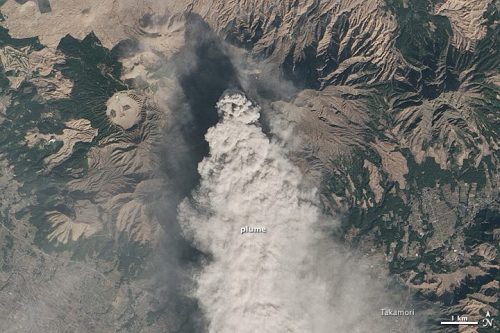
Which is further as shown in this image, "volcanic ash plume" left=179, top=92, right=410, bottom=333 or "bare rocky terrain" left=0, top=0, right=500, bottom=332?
"bare rocky terrain" left=0, top=0, right=500, bottom=332

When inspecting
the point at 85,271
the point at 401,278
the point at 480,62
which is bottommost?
the point at 85,271

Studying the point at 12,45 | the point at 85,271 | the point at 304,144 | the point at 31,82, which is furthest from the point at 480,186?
the point at 12,45

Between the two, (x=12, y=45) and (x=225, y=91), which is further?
(x=12, y=45)

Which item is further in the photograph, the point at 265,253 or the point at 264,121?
the point at 265,253

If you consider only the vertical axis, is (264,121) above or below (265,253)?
above

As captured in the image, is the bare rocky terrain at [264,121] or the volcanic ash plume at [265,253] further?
the bare rocky terrain at [264,121]

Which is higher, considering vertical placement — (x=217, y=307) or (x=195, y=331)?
(x=217, y=307)

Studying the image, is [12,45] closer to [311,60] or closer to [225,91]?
[225,91]
